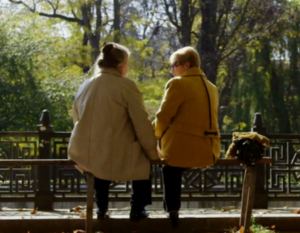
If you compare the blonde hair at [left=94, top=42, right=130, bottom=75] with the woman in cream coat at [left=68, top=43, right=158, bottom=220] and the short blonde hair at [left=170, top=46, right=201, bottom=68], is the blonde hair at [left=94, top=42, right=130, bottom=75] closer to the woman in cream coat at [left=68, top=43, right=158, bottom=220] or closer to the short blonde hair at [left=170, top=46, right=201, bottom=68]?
the woman in cream coat at [left=68, top=43, right=158, bottom=220]

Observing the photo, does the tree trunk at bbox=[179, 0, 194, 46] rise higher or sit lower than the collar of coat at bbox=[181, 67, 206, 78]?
higher

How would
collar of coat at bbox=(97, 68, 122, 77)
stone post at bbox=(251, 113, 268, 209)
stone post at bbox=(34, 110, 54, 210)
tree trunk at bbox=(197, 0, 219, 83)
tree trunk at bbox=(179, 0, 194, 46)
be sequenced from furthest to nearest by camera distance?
tree trunk at bbox=(179, 0, 194, 46) < tree trunk at bbox=(197, 0, 219, 83) < stone post at bbox=(251, 113, 268, 209) < stone post at bbox=(34, 110, 54, 210) < collar of coat at bbox=(97, 68, 122, 77)

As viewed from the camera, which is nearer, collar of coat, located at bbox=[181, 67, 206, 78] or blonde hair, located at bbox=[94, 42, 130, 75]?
blonde hair, located at bbox=[94, 42, 130, 75]

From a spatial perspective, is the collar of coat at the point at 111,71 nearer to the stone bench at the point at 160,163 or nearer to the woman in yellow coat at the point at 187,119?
the woman in yellow coat at the point at 187,119

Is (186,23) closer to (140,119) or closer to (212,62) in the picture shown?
(212,62)

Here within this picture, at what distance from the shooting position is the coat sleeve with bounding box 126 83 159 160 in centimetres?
660

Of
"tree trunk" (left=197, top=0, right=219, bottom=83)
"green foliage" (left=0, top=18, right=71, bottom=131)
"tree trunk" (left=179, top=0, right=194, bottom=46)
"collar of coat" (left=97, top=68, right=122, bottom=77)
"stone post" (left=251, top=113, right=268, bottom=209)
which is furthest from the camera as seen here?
"tree trunk" (left=179, top=0, right=194, bottom=46)

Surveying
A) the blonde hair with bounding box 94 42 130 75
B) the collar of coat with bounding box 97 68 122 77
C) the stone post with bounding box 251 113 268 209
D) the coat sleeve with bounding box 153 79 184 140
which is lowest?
the stone post with bounding box 251 113 268 209

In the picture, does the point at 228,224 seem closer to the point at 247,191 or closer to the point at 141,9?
the point at 247,191

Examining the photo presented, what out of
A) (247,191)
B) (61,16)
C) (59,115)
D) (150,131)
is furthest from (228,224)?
(61,16)

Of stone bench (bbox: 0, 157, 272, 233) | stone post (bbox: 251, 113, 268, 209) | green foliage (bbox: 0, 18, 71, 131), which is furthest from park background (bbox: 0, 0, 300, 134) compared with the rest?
stone bench (bbox: 0, 157, 272, 233)

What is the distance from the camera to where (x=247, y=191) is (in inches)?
282

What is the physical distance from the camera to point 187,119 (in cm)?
687

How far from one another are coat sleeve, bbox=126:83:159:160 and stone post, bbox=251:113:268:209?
192 inches
